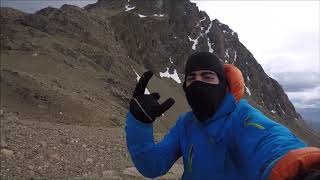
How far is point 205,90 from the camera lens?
339 centimetres

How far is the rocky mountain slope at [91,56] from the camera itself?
Answer: 23734 mm

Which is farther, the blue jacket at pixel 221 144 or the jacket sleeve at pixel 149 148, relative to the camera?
the jacket sleeve at pixel 149 148

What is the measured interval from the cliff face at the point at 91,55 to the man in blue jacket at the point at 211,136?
17.6m

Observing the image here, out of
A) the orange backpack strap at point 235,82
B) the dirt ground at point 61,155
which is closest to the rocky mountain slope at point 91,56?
the dirt ground at point 61,155

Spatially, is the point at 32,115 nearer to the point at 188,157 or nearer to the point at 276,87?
the point at 188,157

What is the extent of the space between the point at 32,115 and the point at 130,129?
17962 millimetres

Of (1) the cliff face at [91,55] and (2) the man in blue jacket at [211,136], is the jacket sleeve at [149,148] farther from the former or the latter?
(1) the cliff face at [91,55]

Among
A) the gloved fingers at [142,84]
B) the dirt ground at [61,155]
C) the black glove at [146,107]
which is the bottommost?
the dirt ground at [61,155]

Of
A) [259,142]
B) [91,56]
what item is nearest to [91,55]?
[91,56]

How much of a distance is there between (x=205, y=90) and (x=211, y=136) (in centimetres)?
36

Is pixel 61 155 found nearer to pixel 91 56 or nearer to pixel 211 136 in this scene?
pixel 211 136

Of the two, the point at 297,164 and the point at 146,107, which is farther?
the point at 146,107

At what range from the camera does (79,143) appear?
13.9 m

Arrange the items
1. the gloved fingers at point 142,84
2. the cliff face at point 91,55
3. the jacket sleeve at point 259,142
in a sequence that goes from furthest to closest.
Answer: the cliff face at point 91,55, the gloved fingers at point 142,84, the jacket sleeve at point 259,142
